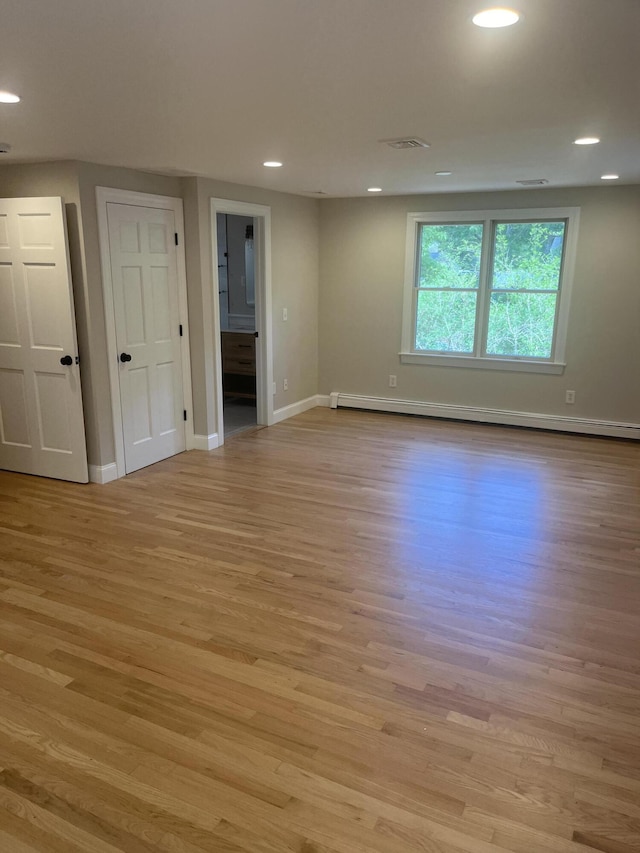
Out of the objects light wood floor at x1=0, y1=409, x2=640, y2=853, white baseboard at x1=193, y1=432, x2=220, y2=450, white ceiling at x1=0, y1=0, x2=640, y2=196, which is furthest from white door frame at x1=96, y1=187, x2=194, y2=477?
light wood floor at x1=0, y1=409, x2=640, y2=853

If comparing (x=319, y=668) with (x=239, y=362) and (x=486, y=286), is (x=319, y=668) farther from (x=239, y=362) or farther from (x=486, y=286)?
(x=239, y=362)

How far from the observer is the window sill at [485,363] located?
6266 mm

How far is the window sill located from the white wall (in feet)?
0.20

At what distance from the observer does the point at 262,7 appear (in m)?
1.65

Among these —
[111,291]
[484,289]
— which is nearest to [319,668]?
[111,291]

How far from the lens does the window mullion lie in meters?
6.28

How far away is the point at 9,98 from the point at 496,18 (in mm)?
2003

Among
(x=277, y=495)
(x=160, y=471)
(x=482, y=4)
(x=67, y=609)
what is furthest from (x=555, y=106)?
(x=160, y=471)

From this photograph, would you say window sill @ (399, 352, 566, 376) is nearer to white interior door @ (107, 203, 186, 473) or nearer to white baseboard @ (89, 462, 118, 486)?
white interior door @ (107, 203, 186, 473)

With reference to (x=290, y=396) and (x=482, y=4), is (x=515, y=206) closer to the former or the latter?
(x=290, y=396)

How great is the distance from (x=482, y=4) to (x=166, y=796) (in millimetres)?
2484

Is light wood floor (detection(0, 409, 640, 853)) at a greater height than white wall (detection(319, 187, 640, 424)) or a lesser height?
lesser

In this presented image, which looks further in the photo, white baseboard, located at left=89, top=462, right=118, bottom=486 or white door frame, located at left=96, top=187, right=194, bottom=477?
white baseboard, located at left=89, top=462, right=118, bottom=486

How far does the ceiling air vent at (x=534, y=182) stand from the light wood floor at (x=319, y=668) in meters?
2.63
